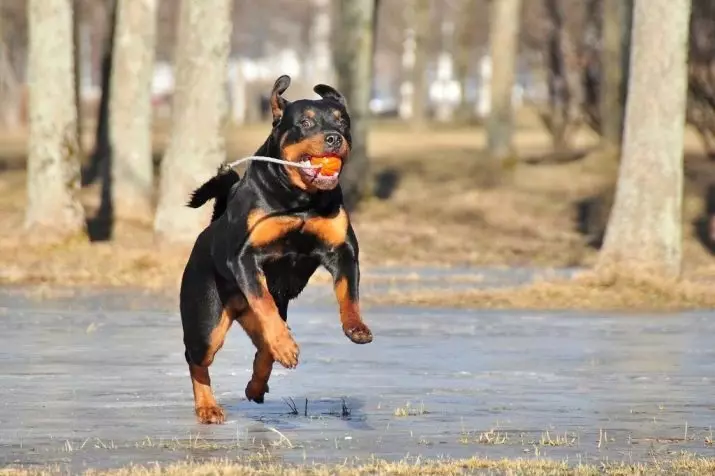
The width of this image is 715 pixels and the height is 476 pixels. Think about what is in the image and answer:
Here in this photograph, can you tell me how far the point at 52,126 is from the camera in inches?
1017

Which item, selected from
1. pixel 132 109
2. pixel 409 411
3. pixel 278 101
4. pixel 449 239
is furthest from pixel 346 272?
pixel 132 109

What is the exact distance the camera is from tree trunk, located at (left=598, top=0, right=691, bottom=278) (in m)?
21.4

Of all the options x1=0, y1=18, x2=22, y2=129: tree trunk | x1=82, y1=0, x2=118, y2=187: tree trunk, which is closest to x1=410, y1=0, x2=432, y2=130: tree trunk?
x1=0, y1=18, x2=22, y2=129: tree trunk

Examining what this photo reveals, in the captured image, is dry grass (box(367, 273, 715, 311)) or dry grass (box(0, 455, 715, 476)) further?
dry grass (box(367, 273, 715, 311))

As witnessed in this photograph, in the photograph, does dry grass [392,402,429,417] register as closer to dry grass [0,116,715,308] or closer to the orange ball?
the orange ball

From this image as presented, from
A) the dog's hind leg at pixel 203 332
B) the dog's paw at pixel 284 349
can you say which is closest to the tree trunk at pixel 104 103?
the dog's hind leg at pixel 203 332

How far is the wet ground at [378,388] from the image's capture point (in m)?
10.4

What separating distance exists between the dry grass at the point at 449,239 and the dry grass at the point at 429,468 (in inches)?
424

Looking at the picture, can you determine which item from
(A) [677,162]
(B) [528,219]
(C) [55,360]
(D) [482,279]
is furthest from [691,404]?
(B) [528,219]

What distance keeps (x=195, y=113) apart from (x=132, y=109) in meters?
6.29

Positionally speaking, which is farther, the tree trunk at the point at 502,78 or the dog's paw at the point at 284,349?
the tree trunk at the point at 502,78

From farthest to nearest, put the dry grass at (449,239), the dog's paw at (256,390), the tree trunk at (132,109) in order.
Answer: the tree trunk at (132,109), the dry grass at (449,239), the dog's paw at (256,390)

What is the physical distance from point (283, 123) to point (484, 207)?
23841 millimetres

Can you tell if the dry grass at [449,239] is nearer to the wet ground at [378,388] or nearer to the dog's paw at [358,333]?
the wet ground at [378,388]
